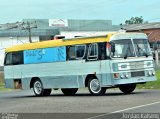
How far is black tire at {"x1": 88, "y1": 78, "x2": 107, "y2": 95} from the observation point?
81.4 ft

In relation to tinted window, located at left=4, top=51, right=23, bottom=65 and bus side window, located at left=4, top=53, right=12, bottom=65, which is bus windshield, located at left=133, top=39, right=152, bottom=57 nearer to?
tinted window, located at left=4, top=51, right=23, bottom=65

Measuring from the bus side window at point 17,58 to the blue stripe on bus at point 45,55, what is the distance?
41cm

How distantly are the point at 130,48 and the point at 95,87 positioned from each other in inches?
97.3

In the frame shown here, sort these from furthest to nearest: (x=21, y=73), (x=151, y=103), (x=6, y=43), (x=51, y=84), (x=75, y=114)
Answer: (x=6, y=43) < (x=21, y=73) < (x=51, y=84) < (x=151, y=103) < (x=75, y=114)

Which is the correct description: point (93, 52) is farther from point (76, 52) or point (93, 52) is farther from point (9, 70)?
point (9, 70)

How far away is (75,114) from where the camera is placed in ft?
53.3

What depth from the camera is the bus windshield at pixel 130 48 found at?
24422mm

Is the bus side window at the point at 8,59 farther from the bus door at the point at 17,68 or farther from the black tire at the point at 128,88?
the black tire at the point at 128,88

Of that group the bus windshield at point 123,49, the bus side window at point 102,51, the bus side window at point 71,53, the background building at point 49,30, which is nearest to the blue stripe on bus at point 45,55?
the bus side window at point 71,53

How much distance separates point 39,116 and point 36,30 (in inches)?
3825

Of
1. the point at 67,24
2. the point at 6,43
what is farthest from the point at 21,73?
the point at 67,24

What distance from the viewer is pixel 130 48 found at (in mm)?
24781

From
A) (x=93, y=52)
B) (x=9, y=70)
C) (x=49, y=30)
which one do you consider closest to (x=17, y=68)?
(x=9, y=70)

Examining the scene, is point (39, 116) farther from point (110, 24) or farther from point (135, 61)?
point (110, 24)
